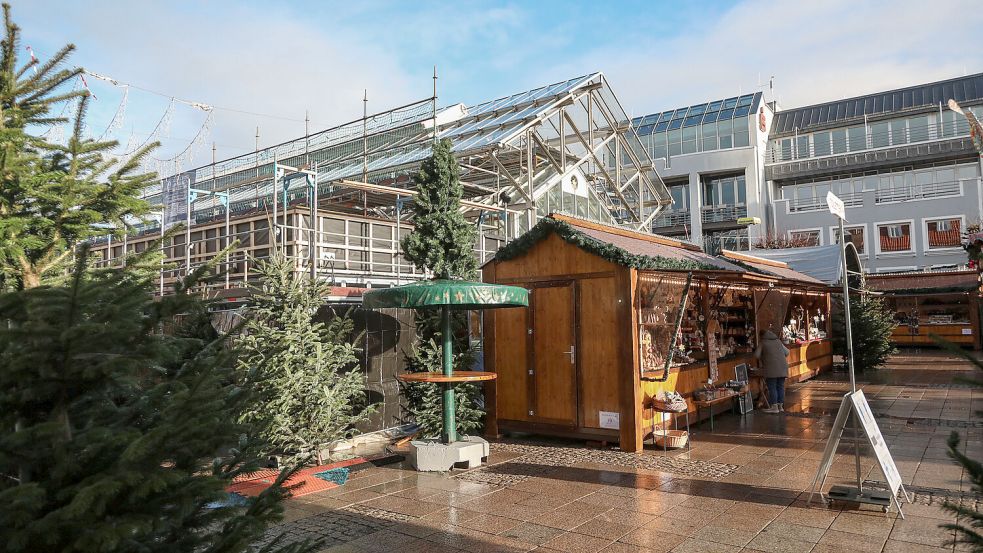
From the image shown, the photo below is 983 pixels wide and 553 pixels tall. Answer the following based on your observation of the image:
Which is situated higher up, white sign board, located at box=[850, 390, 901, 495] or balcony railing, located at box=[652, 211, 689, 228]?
balcony railing, located at box=[652, 211, 689, 228]

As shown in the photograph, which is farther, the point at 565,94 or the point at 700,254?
the point at 565,94

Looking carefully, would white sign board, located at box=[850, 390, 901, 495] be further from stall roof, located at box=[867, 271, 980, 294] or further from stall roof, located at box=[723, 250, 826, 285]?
stall roof, located at box=[867, 271, 980, 294]

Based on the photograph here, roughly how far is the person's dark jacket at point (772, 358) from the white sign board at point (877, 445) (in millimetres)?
5447

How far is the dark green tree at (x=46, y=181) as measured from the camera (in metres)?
3.89

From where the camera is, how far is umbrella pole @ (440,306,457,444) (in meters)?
8.18

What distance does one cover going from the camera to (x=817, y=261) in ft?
61.9

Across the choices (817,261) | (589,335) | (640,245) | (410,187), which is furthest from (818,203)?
(589,335)

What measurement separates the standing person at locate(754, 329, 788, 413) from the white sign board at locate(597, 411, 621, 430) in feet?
14.3

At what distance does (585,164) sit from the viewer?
19.9 meters

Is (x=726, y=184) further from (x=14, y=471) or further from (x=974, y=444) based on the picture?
(x=14, y=471)

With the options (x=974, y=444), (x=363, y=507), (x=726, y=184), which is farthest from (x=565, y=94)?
(x=726, y=184)

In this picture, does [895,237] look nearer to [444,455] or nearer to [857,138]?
[857,138]

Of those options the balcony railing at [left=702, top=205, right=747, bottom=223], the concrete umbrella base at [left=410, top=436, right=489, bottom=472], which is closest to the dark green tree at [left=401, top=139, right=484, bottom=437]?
the concrete umbrella base at [left=410, top=436, right=489, bottom=472]

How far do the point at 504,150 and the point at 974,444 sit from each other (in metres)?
11.2
